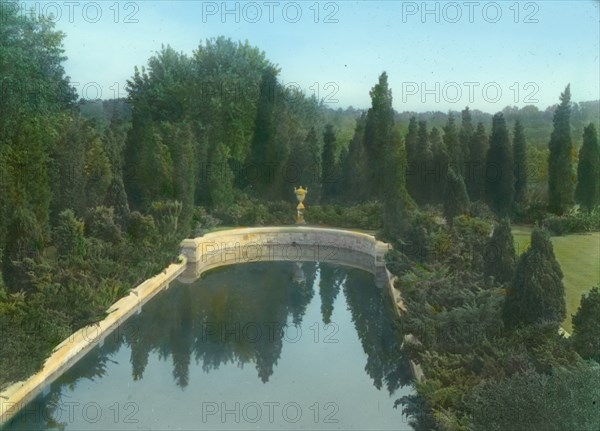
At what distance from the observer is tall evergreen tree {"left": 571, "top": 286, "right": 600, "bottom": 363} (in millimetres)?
7984

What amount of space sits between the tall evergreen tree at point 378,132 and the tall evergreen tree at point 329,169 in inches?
81.0

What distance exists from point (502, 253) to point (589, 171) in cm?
749

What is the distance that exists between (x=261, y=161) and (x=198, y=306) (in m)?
14.4

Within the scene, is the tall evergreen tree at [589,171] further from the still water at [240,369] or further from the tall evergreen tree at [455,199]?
the still water at [240,369]

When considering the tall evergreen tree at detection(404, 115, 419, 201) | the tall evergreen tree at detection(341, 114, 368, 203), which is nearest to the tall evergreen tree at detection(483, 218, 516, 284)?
the tall evergreen tree at detection(404, 115, 419, 201)

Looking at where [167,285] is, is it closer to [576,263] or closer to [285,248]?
[285,248]

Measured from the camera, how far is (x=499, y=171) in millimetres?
22312

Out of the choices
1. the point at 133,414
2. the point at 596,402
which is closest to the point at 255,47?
the point at 133,414

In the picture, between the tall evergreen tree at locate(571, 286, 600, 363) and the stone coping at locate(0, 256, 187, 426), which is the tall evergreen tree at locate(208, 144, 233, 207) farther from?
the tall evergreen tree at locate(571, 286, 600, 363)

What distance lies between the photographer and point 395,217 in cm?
1994

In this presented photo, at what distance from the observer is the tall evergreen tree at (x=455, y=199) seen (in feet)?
62.2

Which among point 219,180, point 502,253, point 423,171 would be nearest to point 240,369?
point 502,253

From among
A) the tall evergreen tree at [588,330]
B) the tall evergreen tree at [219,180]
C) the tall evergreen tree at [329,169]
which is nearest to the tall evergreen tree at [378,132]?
the tall evergreen tree at [329,169]

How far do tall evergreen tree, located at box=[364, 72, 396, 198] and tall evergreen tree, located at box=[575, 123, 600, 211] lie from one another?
267 inches
